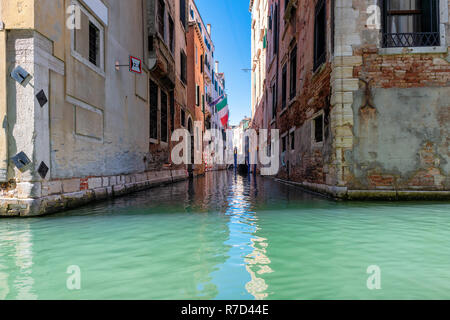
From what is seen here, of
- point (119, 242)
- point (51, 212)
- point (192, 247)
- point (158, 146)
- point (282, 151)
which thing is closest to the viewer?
point (192, 247)

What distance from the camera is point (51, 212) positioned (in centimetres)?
473

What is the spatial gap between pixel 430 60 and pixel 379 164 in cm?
241

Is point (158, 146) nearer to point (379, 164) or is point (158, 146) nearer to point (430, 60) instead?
point (379, 164)

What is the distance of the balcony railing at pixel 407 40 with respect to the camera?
6348 mm

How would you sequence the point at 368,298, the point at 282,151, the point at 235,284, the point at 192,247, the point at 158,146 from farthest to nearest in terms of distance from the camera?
the point at 282,151, the point at 158,146, the point at 192,247, the point at 235,284, the point at 368,298

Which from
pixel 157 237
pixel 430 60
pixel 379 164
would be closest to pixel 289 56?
pixel 430 60

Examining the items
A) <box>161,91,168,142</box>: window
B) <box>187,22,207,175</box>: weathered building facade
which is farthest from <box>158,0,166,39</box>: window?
<box>187,22,207,175</box>: weathered building facade

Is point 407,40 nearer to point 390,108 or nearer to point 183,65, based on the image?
point 390,108

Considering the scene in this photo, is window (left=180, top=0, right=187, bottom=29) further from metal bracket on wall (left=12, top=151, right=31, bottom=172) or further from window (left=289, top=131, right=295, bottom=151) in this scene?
metal bracket on wall (left=12, top=151, right=31, bottom=172)

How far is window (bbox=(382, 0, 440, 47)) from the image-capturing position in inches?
248

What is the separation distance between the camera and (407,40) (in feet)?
21.1

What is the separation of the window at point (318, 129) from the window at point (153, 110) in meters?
5.61

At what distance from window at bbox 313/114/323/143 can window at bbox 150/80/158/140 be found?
5.61 metres

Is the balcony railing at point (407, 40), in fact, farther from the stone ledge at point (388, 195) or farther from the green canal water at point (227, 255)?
the green canal water at point (227, 255)
